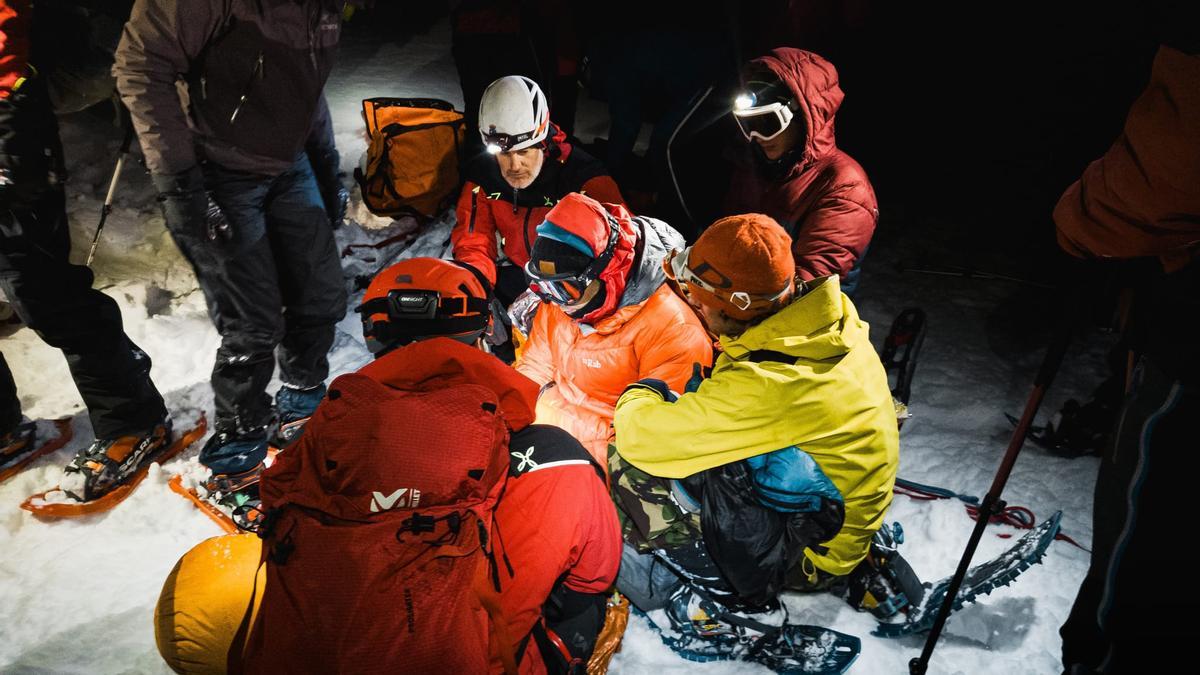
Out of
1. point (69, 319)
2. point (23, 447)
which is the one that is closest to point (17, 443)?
point (23, 447)

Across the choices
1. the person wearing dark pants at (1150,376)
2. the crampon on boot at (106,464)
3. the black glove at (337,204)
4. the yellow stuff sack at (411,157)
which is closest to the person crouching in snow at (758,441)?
the person wearing dark pants at (1150,376)

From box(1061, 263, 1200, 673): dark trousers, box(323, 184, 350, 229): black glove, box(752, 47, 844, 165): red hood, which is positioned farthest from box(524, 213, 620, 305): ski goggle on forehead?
box(323, 184, 350, 229): black glove

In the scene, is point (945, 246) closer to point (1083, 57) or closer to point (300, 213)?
point (1083, 57)

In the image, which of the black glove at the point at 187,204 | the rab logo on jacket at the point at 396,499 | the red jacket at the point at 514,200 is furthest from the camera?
the red jacket at the point at 514,200

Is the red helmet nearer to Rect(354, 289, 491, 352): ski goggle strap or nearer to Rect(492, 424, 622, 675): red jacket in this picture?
Rect(354, 289, 491, 352): ski goggle strap

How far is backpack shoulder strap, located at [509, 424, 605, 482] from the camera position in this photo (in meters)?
1.89

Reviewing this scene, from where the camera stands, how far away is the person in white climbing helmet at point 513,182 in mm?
3408

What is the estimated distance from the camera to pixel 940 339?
14.5 feet

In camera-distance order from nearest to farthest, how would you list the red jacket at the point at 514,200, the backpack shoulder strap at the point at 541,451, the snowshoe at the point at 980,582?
the backpack shoulder strap at the point at 541,451 < the snowshoe at the point at 980,582 < the red jacket at the point at 514,200

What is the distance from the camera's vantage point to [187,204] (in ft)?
8.63

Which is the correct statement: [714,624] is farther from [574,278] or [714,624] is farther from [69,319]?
[69,319]

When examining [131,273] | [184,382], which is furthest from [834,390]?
[131,273]

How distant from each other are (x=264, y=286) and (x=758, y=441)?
93.2 inches

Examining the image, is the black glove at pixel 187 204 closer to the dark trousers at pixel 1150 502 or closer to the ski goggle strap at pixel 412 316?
the ski goggle strap at pixel 412 316
